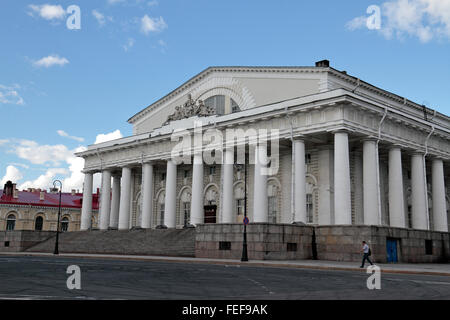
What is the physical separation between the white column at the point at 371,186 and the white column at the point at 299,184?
13.7 ft

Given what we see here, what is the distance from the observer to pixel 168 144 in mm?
46125

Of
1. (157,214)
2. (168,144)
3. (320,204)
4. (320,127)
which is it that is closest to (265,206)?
(320,204)

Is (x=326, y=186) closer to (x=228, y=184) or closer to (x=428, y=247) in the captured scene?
(x=228, y=184)

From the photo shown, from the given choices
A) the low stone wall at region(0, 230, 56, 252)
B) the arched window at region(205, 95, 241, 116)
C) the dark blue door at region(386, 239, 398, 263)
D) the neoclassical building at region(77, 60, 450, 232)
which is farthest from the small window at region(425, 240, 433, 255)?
the low stone wall at region(0, 230, 56, 252)

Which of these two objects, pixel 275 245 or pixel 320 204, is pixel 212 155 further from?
pixel 275 245

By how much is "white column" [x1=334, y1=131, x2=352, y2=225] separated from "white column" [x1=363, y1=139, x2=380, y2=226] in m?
1.86

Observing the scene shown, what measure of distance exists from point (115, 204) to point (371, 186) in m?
31.5

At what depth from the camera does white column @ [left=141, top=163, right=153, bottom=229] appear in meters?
46.6

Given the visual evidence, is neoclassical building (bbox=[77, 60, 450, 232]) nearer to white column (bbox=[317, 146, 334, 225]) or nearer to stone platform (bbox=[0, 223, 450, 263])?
white column (bbox=[317, 146, 334, 225])

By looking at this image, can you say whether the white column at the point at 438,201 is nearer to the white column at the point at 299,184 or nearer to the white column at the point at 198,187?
the white column at the point at 299,184

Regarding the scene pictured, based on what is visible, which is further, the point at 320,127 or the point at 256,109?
the point at 256,109

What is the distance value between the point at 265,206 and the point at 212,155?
9.40 meters

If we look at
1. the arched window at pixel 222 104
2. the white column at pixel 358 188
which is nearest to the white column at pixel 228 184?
the arched window at pixel 222 104
